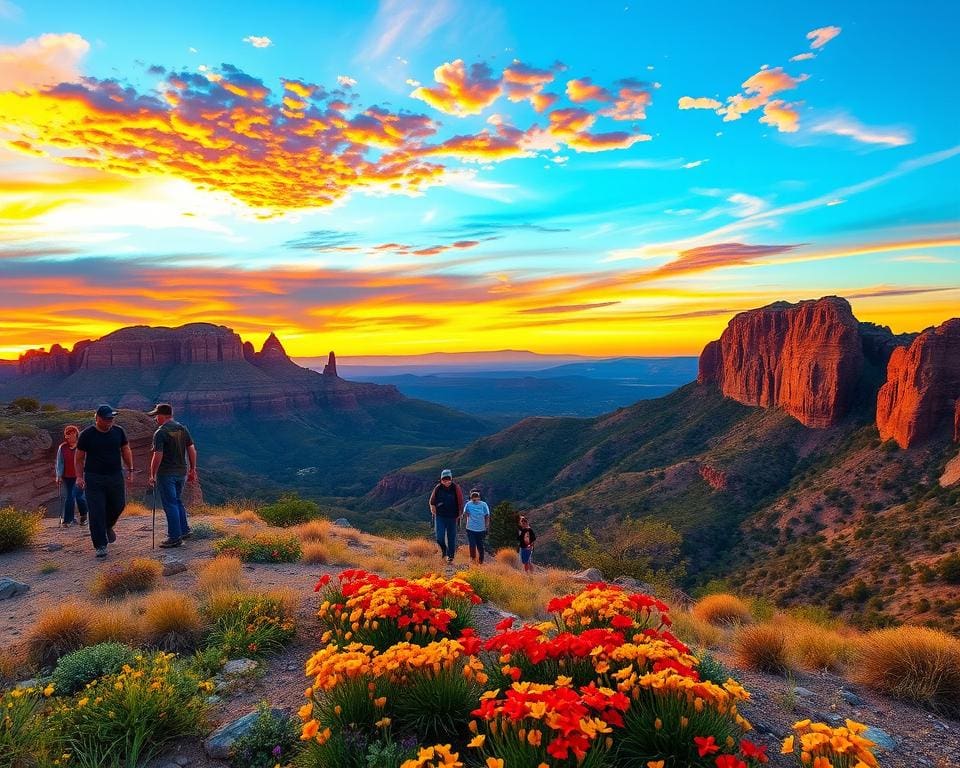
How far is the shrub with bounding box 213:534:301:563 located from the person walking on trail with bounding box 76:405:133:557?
2.02 metres

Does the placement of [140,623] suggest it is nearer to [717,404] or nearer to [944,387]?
[944,387]

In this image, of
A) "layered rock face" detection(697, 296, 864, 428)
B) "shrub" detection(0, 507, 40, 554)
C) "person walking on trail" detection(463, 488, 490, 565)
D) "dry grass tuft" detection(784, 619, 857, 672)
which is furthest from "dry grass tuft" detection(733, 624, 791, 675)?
"layered rock face" detection(697, 296, 864, 428)

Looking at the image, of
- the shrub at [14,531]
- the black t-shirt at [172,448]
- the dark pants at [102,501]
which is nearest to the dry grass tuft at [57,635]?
the dark pants at [102,501]

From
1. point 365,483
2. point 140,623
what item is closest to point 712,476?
point 140,623

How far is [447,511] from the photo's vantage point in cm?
1244

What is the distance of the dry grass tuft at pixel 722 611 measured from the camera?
380 inches

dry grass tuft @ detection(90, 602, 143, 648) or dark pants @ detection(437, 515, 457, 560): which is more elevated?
dry grass tuft @ detection(90, 602, 143, 648)

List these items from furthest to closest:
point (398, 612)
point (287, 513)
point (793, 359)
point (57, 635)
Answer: point (793, 359), point (287, 513), point (57, 635), point (398, 612)

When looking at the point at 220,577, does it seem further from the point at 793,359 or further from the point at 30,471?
the point at 793,359

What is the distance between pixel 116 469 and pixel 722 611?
11.4 metres

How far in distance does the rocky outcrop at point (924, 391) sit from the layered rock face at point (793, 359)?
962cm

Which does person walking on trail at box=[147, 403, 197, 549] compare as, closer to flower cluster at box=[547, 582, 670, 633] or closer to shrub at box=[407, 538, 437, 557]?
shrub at box=[407, 538, 437, 557]

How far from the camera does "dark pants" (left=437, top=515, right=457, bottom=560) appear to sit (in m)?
12.5

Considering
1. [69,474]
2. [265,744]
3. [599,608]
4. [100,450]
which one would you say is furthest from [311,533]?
[599,608]
